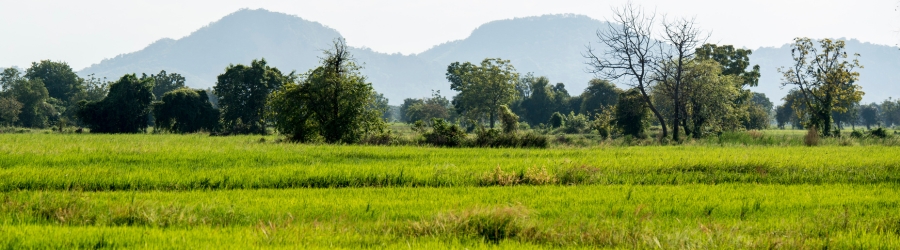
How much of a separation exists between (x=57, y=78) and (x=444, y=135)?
8816 cm

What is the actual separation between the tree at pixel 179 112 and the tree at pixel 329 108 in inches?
1173

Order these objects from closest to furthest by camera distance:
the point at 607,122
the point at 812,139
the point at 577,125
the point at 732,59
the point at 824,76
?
the point at 812,139
the point at 607,122
the point at 824,76
the point at 732,59
the point at 577,125

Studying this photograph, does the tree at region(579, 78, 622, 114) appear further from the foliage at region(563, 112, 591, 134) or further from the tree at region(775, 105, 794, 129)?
the tree at region(775, 105, 794, 129)

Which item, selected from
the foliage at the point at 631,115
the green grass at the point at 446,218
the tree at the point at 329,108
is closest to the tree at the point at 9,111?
the tree at the point at 329,108

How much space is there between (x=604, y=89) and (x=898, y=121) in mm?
89050

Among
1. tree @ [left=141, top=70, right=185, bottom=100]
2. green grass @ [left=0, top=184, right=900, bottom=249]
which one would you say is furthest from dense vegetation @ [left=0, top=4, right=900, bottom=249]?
tree @ [left=141, top=70, right=185, bottom=100]

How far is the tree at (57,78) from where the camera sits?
92938 millimetres

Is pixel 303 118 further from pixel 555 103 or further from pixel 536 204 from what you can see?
pixel 555 103

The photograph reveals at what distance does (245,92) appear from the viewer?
62.9 meters

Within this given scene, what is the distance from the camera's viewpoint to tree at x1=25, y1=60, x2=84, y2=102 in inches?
3659

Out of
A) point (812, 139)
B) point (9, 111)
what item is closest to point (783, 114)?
point (812, 139)

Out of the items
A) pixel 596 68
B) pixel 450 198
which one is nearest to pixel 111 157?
pixel 450 198

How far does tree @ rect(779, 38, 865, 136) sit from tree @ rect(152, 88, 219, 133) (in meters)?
56.2

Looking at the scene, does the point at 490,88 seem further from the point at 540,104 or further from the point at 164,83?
the point at 164,83
